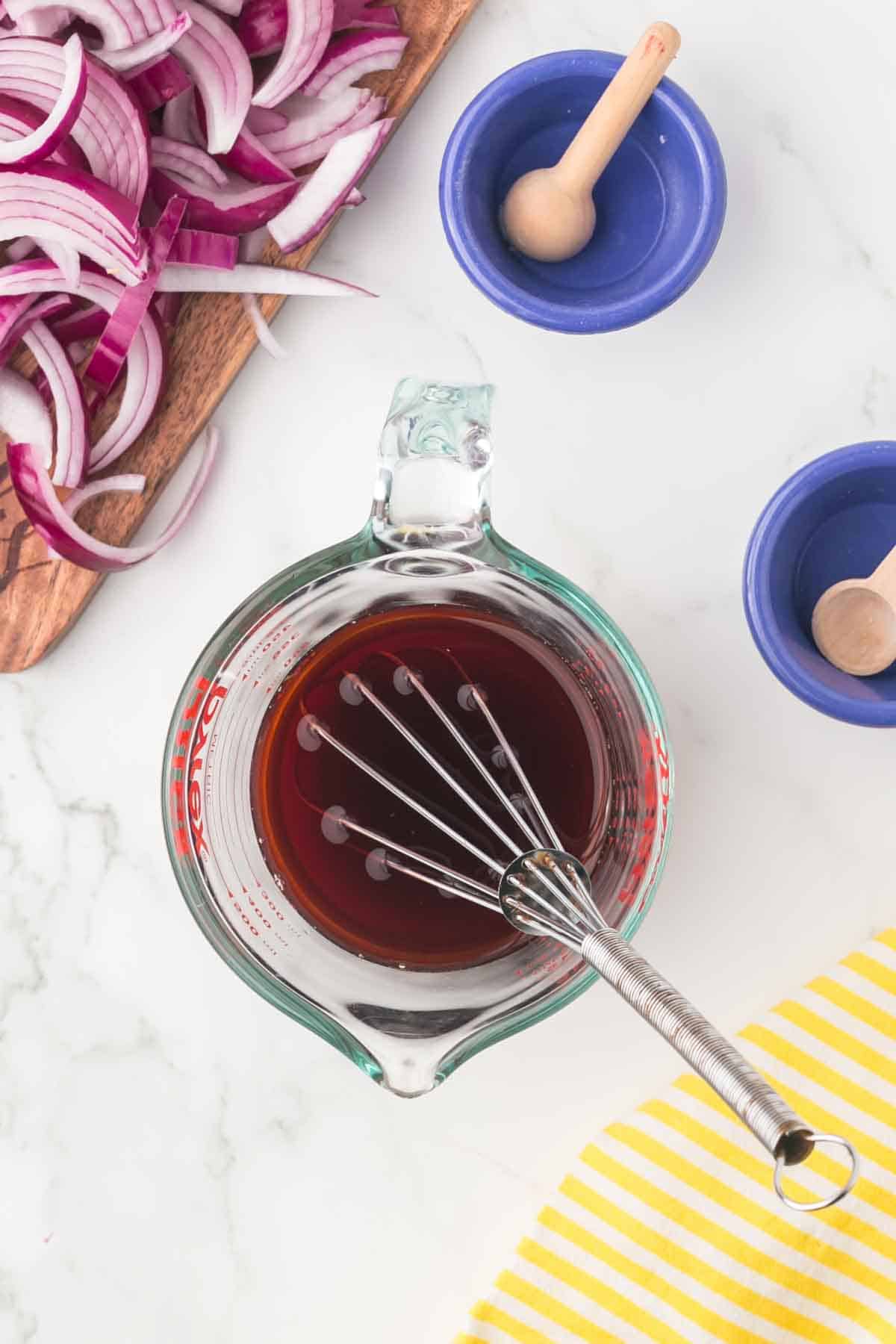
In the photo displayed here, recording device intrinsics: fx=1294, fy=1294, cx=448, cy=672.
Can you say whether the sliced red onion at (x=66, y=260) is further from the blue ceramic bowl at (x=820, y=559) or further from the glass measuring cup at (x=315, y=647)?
the blue ceramic bowl at (x=820, y=559)

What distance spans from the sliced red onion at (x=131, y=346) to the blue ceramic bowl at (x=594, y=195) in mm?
207

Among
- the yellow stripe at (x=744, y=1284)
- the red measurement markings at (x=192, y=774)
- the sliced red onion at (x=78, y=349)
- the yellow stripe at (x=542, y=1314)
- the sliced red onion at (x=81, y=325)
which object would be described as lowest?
the yellow stripe at (x=542, y=1314)

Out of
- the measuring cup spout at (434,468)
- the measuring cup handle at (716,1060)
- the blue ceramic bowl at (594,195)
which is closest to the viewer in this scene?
the measuring cup handle at (716,1060)

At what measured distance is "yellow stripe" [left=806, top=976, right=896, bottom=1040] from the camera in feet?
2.62

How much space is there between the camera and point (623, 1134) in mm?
830

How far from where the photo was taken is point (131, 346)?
0.83m

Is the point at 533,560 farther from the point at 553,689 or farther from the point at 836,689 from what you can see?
the point at 836,689

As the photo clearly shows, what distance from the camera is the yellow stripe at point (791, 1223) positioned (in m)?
0.80

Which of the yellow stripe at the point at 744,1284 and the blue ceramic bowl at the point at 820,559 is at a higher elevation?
the blue ceramic bowl at the point at 820,559

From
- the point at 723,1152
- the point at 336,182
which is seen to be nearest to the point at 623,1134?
the point at 723,1152

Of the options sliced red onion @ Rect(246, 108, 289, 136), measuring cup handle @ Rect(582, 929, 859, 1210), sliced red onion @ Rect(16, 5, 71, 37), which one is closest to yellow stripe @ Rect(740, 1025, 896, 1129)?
measuring cup handle @ Rect(582, 929, 859, 1210)

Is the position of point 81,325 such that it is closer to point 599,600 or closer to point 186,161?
point 186,161

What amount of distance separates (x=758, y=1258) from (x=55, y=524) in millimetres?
639

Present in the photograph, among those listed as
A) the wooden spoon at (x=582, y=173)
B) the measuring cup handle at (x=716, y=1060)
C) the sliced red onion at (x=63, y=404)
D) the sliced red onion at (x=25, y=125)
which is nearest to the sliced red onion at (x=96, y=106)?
the sliced red onion at (x=25, y=125)
